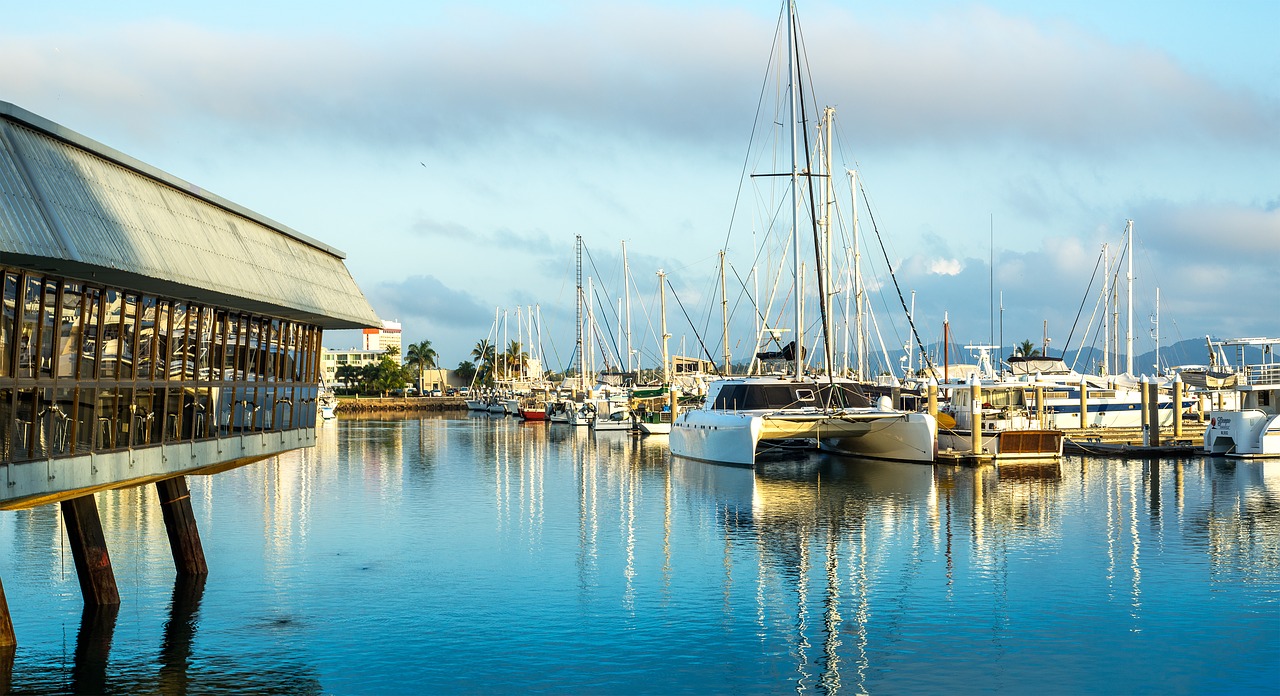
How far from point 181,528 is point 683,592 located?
11189mm

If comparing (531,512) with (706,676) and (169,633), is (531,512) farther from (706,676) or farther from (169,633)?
(706,676)

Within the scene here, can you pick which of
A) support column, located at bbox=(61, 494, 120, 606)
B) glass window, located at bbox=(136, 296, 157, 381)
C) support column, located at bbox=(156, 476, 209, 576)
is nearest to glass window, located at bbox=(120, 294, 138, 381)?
glass window, located at bbox=(136, 296, 157, 381)

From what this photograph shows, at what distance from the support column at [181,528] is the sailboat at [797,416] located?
94.4ft

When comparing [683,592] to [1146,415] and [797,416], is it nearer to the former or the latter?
[797,416]

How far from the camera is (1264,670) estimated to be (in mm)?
19766

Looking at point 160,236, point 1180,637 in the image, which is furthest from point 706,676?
point 160,236

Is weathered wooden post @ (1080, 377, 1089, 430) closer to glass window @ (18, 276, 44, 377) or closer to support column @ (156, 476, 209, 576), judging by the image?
support column @ (156, 476, 209, 576)

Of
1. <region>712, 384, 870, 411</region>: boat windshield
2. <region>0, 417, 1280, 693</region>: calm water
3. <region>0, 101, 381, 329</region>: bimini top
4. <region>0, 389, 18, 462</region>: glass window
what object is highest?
<region>0, 101, 381, 329</region>: bimini top

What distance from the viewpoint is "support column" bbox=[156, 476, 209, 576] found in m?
27.0

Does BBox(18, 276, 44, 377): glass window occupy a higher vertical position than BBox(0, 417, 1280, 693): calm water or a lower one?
higher

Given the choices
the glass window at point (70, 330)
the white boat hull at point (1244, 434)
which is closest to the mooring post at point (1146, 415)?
the white boat hull at point (1244, 434)

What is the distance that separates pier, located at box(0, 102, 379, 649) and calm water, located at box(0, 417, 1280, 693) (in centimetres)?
270

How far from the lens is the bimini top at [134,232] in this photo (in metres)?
15.6

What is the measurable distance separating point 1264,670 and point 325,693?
14562 millimetres
